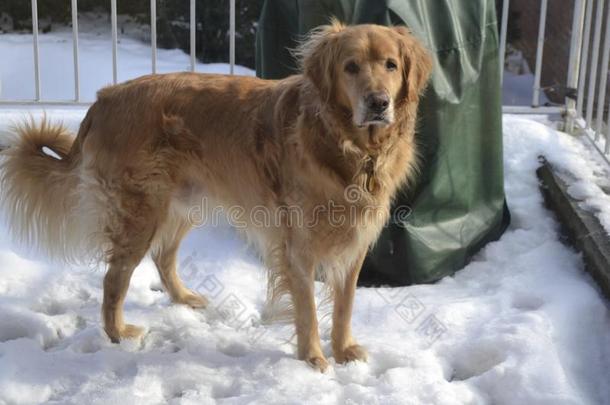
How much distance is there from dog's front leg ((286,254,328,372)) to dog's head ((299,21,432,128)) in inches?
25.5

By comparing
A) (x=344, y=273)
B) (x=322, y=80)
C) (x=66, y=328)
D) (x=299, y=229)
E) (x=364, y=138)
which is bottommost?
(x=66, y=328)

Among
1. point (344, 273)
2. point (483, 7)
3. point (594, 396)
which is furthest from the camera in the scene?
point (483, 7)

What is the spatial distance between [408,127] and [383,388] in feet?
3.24

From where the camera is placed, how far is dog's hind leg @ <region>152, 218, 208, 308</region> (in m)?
3.68

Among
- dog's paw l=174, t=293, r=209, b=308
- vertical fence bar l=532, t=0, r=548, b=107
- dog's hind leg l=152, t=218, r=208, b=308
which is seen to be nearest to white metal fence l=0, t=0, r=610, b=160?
vertical fence bar l=532, t=0, r=548, b=107

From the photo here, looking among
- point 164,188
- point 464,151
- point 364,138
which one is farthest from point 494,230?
point 164,188

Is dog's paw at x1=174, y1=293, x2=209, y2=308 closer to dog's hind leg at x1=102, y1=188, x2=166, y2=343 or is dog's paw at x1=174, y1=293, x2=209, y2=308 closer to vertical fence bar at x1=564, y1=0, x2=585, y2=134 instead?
dog's hind leg at x1=102, y1=188, x2=166, y2=343

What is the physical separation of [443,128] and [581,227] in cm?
84

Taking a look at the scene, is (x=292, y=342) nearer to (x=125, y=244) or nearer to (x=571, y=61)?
(x=125, y=244)

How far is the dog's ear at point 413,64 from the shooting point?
293 cm

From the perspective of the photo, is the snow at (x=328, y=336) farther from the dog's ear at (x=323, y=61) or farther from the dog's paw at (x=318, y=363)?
the dog's ear at (x=323, y=61)

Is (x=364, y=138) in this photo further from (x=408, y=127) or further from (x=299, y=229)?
(x=299, y=229)

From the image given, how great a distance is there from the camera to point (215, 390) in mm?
2969

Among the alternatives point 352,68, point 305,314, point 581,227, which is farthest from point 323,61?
point 581,227
